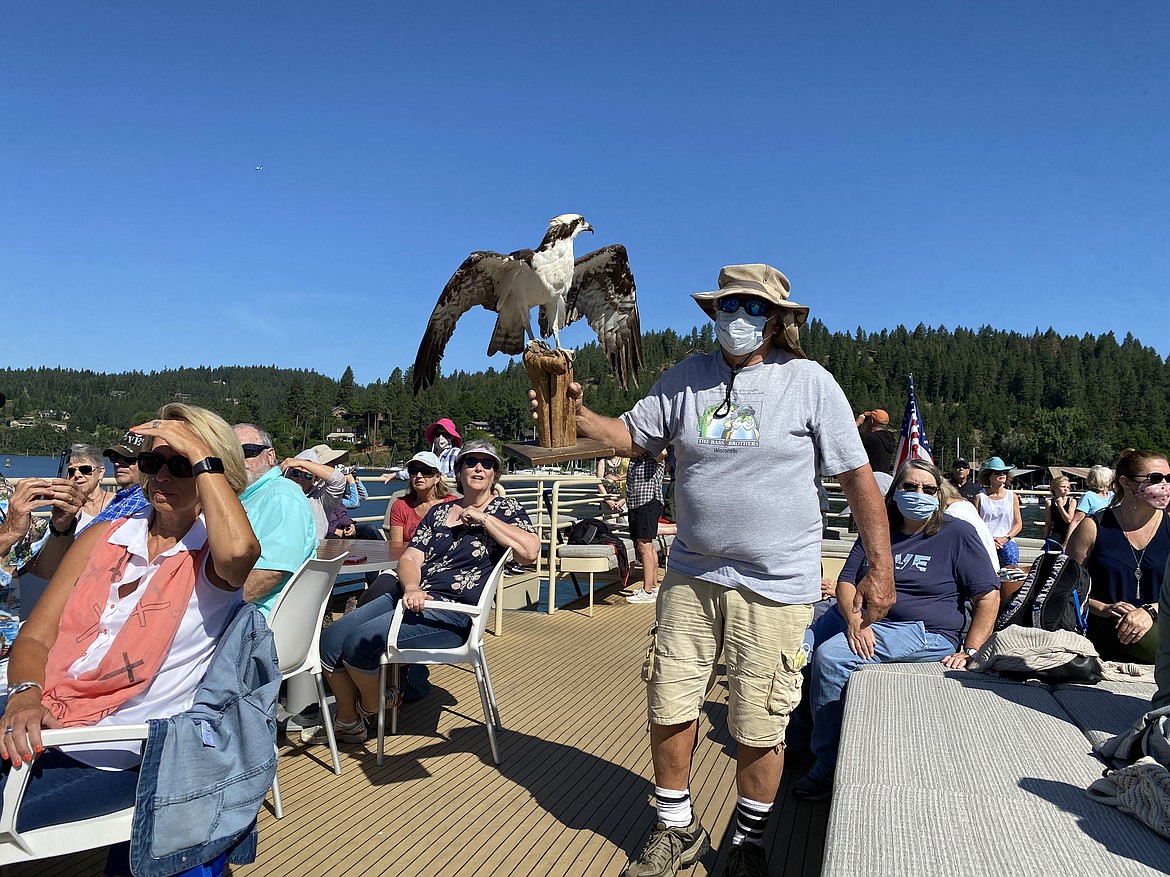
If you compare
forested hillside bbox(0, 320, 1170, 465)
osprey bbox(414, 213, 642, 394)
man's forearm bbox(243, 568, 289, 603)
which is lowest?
man's forearm bbox(243, 568, 289, 603)

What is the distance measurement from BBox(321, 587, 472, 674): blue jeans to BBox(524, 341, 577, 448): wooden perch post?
945 millimetres

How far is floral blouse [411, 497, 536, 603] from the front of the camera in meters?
3.58

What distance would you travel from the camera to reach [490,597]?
3.53 m

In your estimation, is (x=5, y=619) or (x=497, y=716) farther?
(x=497, y=716)

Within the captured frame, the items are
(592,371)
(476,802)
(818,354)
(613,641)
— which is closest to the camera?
(476,802)

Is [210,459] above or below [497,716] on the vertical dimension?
above

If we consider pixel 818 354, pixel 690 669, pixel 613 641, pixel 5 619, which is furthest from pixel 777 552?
pixel 818 354

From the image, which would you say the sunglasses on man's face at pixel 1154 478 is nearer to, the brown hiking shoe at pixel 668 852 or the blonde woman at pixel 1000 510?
the brown hiking shoe at pixel 668 852

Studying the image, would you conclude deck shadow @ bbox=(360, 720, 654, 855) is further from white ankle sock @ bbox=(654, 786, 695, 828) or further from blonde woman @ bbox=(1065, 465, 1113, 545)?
blonde woman @ bbox=(1065, 465, 1113, 545)

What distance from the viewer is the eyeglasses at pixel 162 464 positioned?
77.9 inches

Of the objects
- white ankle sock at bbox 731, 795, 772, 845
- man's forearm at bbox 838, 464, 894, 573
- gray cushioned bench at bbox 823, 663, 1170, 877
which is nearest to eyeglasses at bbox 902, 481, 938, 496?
gray cushioned bench at bbox 823, 663, 1170, 877

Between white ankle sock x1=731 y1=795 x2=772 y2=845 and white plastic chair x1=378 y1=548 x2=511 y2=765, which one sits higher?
white plastic chair x1=378 y1=548 x2=511 y2=765

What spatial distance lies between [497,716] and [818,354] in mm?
150223

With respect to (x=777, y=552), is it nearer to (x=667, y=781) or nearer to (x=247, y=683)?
(x=667, y=781)
